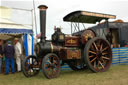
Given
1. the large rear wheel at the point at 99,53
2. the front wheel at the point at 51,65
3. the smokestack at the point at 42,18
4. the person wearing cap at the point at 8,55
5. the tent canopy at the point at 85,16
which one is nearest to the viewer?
the front wheel at the point at 51,65

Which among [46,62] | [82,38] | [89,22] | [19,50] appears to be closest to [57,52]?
[46,62]

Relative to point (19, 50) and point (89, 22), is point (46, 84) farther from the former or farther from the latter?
point (89, 22)

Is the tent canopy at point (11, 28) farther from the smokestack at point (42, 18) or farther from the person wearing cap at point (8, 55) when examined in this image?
the smokestack at point (42, 18)

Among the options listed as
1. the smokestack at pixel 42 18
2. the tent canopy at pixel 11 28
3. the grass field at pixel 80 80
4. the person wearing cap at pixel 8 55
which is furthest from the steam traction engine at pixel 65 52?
the tent canopy at pixel 11 28

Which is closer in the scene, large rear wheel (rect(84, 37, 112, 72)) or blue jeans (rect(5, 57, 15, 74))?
large rear wheel (rect(84, 37, 112, 72))

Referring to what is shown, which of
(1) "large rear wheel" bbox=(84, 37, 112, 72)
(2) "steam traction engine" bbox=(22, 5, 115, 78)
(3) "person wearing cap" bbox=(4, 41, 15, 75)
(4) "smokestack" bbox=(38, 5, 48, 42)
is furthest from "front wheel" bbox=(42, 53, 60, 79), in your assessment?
(3) "person wearing cap" bbox=(4, 41, 15, 75)

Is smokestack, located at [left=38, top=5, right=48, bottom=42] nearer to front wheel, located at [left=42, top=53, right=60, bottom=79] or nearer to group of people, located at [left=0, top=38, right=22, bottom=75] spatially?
front wheel, located at [left=42, top=53, right=60, bottom=79]

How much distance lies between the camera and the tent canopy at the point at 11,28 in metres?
6.25

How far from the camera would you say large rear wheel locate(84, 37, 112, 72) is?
210 inches

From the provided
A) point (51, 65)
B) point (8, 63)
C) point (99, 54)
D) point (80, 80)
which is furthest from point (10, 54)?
point (99, 54)

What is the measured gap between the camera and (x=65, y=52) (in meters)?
5.09

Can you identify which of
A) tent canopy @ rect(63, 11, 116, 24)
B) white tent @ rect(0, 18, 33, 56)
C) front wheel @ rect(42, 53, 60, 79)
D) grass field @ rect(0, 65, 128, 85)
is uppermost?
tent canopy @ rect(63, 11, 116, 24)

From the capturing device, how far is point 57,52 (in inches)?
199

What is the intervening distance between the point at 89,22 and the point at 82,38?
1854 millimetres
